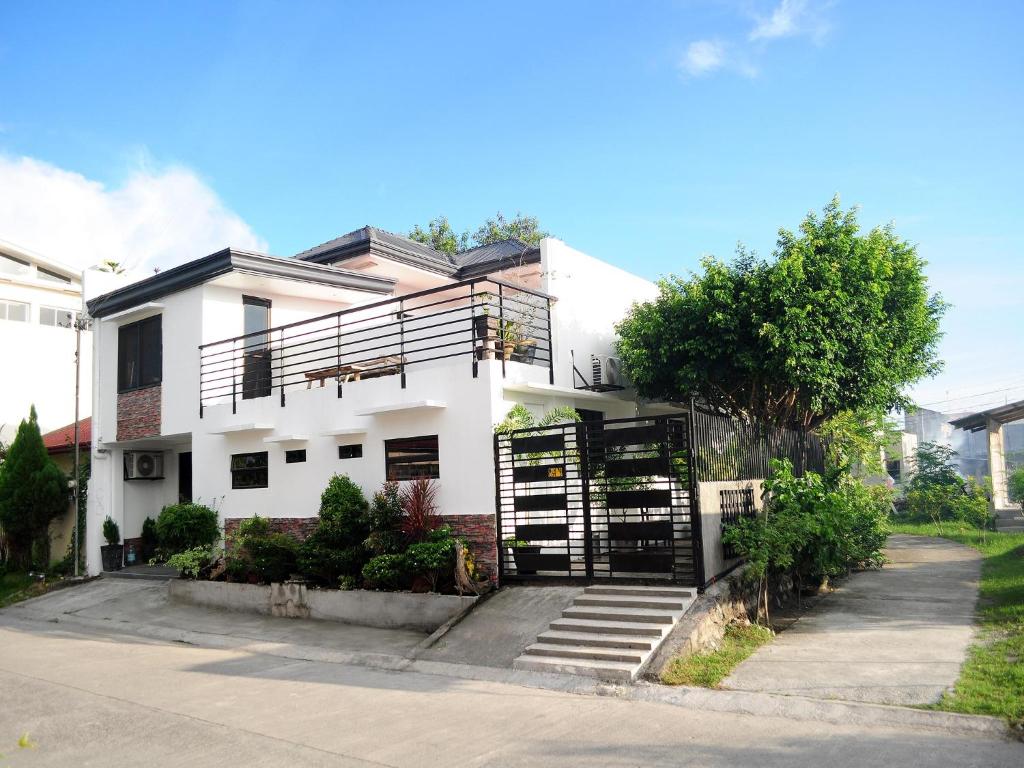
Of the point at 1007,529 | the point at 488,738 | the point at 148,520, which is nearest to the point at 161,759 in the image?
the point at 488,738

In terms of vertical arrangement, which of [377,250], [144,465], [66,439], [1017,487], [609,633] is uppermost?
[377,250]

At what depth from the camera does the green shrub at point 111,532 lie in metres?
16.5

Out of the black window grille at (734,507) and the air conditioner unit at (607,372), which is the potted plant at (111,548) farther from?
the black window grille at (734,507)

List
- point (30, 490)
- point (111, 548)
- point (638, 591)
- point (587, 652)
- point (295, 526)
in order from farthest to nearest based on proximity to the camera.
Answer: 1. point (30, 490)
2. point (111, 548)
3. point (295, 526)
4. point (638, 591)
5. point (587, 652)

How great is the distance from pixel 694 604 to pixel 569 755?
12.2 ft

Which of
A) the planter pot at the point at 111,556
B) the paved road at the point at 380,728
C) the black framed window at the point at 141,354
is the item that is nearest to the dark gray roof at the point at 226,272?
the black framed window at the point at 141,354

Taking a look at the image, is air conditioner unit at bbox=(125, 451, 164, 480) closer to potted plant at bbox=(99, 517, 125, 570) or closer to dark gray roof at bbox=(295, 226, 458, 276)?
potted plant at bbox=(99, 517, 125, 570)

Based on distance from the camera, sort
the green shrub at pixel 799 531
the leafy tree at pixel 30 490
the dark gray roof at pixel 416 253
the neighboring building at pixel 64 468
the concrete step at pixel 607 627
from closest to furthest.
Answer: the concrete step at pixel 607 627, the green shrub at pixel 799 531, the leafy tree at pixel 30 490, the dark gray roof at pixel 416 253, the neighboring building at pixel 64 468

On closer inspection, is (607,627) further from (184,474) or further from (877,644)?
(184,474)

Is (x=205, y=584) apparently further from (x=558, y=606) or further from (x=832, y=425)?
(x=832, y=425)

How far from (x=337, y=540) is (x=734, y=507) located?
221 inches

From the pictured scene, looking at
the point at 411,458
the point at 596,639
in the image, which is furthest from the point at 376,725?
the point at 411,458

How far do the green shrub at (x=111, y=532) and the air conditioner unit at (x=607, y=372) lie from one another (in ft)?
33.7

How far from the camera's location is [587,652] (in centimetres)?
828
